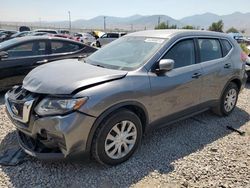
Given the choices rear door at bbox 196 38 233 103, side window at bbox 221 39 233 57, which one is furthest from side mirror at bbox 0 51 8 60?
side window at bbox 221 39 233 57

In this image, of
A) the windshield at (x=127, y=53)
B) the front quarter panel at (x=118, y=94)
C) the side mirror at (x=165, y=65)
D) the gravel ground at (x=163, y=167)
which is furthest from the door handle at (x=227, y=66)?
the front quarter panel at (x=118, y=94)

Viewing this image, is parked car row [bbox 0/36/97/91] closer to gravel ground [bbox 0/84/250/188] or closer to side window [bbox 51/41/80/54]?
side window [bbox 51/41/80/54]

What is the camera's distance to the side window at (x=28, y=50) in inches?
238

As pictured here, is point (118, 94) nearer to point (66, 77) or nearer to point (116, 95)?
point (116, 95)

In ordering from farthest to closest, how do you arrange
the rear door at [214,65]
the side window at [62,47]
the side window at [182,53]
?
1. the side window at [62,47]
2. the rear door at [214,65]
3. the side window at [182,53]

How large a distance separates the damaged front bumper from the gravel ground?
1.06 ft

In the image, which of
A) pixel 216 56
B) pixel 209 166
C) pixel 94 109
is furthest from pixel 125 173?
pixel 216 56

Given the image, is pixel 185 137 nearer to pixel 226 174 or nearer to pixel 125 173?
pixel 226 174

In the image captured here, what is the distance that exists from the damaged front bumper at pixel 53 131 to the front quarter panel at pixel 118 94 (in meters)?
0.14

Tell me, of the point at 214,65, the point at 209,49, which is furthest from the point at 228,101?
the point at 209,49

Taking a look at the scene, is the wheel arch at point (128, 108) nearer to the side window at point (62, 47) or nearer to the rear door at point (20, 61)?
the rear door at point (20, 61)

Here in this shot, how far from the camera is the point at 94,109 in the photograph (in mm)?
2936

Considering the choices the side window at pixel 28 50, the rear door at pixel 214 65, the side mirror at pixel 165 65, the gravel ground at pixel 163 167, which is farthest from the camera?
the side window at pixel 28 50

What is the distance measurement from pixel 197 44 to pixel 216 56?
593mm
